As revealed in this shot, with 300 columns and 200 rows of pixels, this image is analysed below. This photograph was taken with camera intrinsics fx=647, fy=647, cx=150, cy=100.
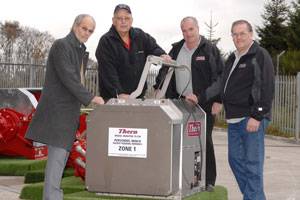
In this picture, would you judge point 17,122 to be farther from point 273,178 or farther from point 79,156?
point 273,178

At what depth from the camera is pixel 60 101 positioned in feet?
18.0

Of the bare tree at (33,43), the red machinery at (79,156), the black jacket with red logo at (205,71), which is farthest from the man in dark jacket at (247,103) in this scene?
the bare tree at (33,43)

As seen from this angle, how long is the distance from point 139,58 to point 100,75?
1.43 feet

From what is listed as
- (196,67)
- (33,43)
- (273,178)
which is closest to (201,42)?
(196,67)

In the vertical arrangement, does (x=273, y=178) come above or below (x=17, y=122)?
below

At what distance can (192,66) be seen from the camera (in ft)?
21.3

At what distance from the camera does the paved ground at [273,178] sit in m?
8.17

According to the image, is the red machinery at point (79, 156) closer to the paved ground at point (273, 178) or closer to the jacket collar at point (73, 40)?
the paved ground at point (273, 178)

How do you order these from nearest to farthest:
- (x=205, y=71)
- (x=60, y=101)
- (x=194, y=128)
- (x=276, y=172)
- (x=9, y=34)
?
1. (x=60, y=101)
2. (x=194, y=128)
3. (x=205, y=71)
4. (x=276, y=172)
5. (x=9, y=34)

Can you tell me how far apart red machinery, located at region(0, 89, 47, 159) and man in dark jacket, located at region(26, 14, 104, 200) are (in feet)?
12.2

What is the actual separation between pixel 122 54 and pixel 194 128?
3.44ft

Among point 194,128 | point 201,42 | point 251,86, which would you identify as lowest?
point 194,128

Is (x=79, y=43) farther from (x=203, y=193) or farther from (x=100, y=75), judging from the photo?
(x=203, y=193)

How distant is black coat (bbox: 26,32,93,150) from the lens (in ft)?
17.9
